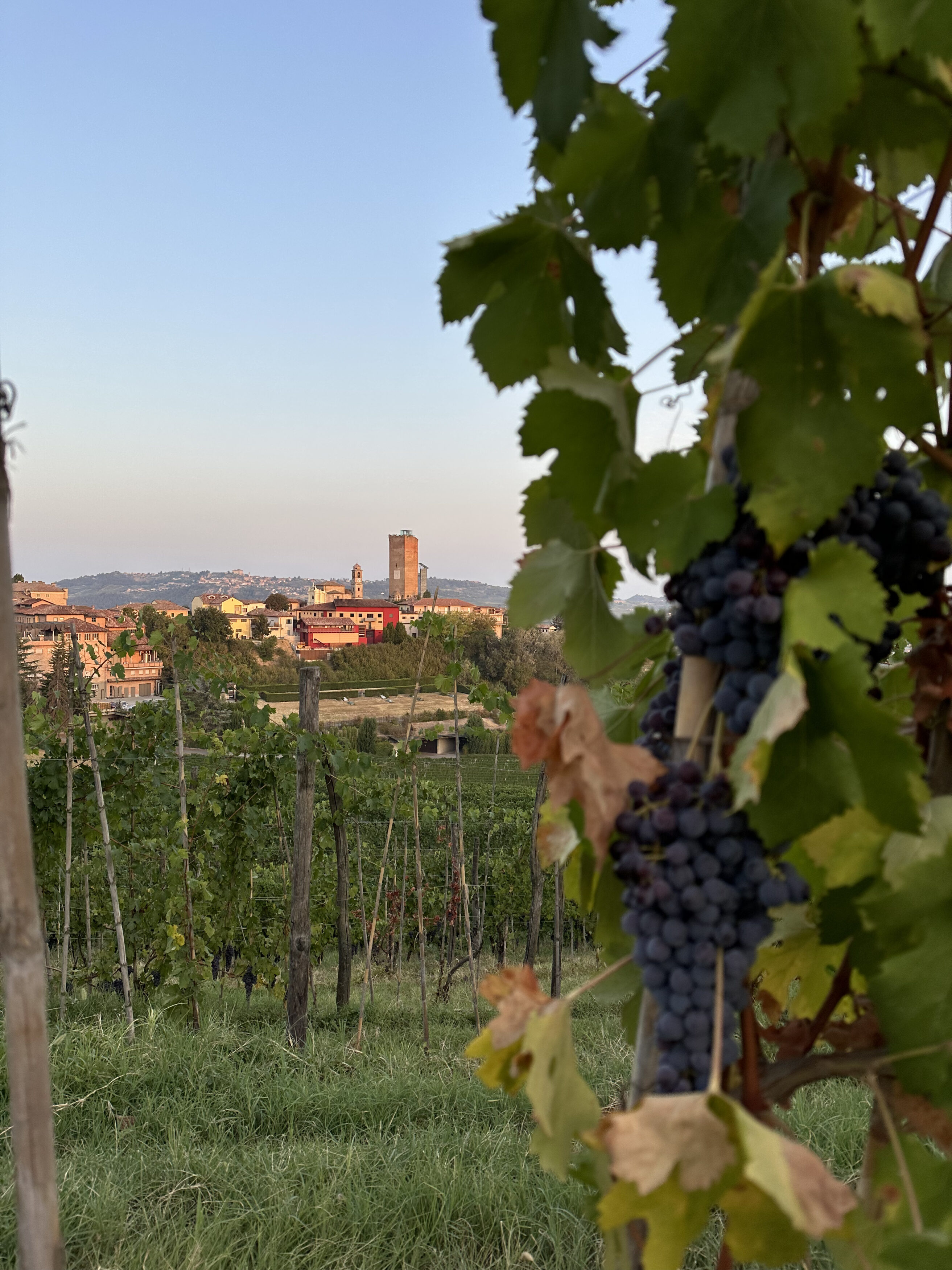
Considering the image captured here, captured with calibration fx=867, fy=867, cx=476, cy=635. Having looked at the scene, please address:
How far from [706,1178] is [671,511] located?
0.55 meters

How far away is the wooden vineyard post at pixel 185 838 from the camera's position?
221 inches

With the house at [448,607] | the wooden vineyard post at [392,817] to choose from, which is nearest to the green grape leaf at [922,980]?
the wooden vineyard post at [392,817]

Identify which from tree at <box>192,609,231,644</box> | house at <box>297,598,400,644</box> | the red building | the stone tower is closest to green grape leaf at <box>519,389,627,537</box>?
tree at <box>192,609,231,644</box>

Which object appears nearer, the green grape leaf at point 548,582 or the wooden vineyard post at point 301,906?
the green grape leaf at point 548,582

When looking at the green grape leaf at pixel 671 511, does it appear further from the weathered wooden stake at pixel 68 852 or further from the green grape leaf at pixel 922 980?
the weathered wooden stake at pixel 68 852

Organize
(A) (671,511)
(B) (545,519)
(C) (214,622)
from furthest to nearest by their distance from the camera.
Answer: (C) (214,622)
(B) (545,519)
(A) (671,511)

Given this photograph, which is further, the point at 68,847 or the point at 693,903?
the point at 68,847

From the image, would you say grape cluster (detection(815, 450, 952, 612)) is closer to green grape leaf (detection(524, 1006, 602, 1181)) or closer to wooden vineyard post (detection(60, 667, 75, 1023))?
green grape leaf (detection(524, 1006, 602, 1181))

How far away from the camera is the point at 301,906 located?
538 centimetres

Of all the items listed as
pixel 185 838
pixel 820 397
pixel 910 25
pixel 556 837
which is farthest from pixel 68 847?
pixel 910 25

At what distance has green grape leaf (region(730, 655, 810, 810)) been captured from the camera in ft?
2.13

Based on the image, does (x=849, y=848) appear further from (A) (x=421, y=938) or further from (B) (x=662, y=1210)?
(A) (x=421, y=938)

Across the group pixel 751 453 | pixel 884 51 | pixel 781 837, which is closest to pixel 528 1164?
pixel 781 837

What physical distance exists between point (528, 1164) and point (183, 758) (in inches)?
145
